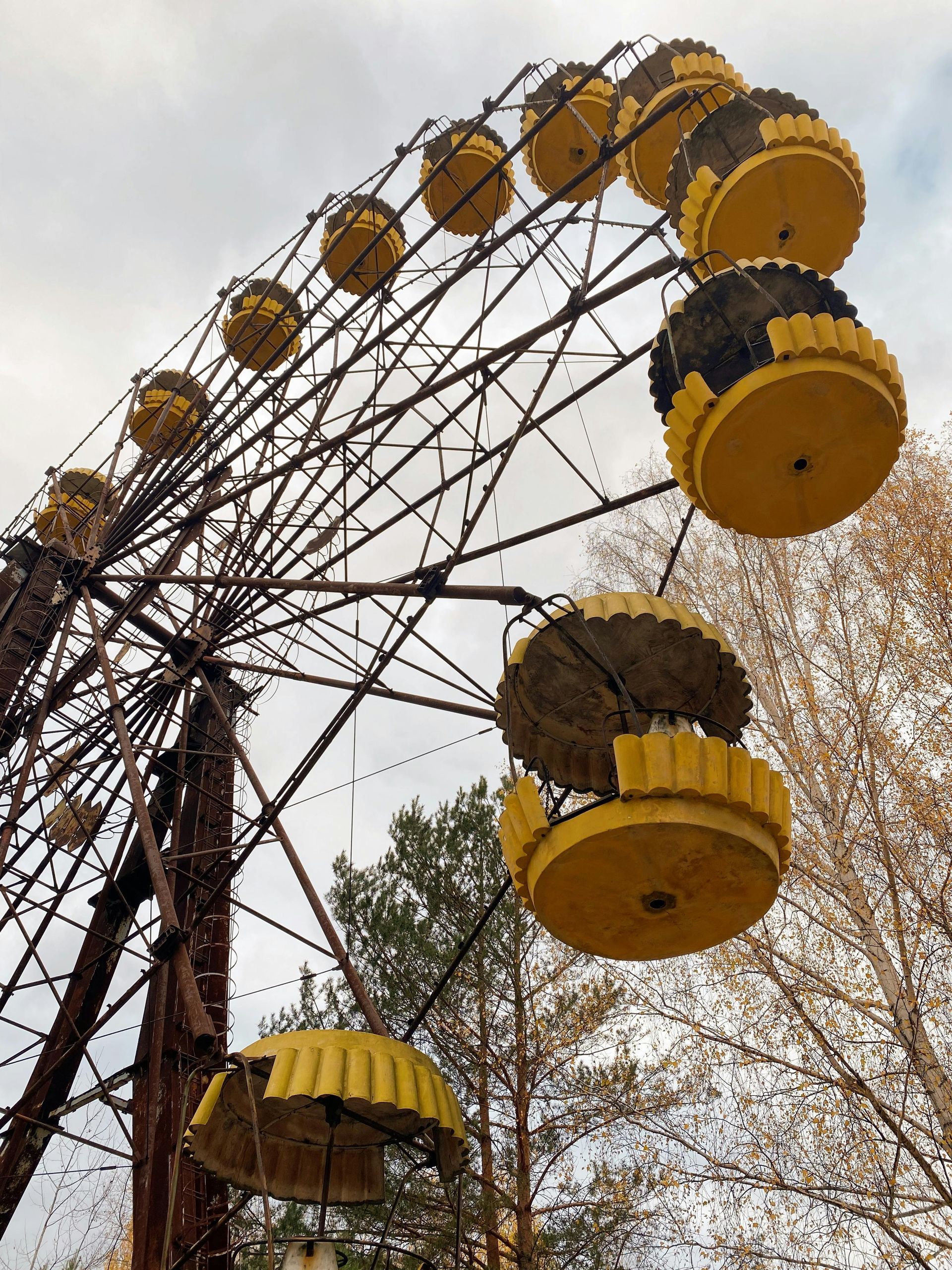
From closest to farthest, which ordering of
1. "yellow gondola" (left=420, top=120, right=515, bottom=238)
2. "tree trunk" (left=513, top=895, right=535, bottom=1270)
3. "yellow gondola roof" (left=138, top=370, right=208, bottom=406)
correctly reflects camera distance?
"tree trunk" (left=513, top=895, right=535, bottom=1270), "yellow gondola" (left=420, top=120, right=515, bottom=238), "yellow gondola roof" (left=138, top=370, right=208, bottom=406)

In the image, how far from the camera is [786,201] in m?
5.56

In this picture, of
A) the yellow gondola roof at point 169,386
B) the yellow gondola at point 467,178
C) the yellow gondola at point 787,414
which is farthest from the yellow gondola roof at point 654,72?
the yellow gondola roof at point 169,386

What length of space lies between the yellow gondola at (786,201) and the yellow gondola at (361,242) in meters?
6.18

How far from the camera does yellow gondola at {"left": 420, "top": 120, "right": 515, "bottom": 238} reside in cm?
1019

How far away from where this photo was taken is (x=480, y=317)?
739 centimetres

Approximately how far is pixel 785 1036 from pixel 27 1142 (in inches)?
306

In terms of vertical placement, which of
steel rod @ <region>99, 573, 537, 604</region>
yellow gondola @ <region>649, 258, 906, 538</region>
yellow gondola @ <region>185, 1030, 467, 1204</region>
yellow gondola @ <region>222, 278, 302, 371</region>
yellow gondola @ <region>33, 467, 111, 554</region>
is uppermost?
yellow gondola @ <region>222, 278, 302, 371</region>

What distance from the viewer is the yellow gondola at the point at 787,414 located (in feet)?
13.7

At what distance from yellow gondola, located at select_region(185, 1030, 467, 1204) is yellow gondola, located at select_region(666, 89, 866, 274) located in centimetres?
504

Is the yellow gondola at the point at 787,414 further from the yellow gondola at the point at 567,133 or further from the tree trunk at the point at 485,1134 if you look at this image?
the tree trunk at the point at 485,1134

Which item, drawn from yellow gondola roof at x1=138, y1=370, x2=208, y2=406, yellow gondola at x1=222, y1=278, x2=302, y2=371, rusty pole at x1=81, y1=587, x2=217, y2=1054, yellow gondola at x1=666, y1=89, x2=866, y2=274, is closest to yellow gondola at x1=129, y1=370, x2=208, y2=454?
yellow gondola roof at x1=138, y1=370, x2=208, y2=406

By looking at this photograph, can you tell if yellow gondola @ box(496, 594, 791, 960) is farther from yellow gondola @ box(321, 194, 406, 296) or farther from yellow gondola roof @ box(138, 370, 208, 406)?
yellow gondola roof @ box(138, 370, 208, 406)

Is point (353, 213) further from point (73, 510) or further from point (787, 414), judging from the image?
point (787, 414)

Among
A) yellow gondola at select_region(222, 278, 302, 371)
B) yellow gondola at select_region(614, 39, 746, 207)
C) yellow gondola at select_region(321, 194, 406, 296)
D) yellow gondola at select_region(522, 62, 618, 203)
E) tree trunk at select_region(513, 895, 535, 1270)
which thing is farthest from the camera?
yellow gondola at select_region(222, 278, 302, 371)
